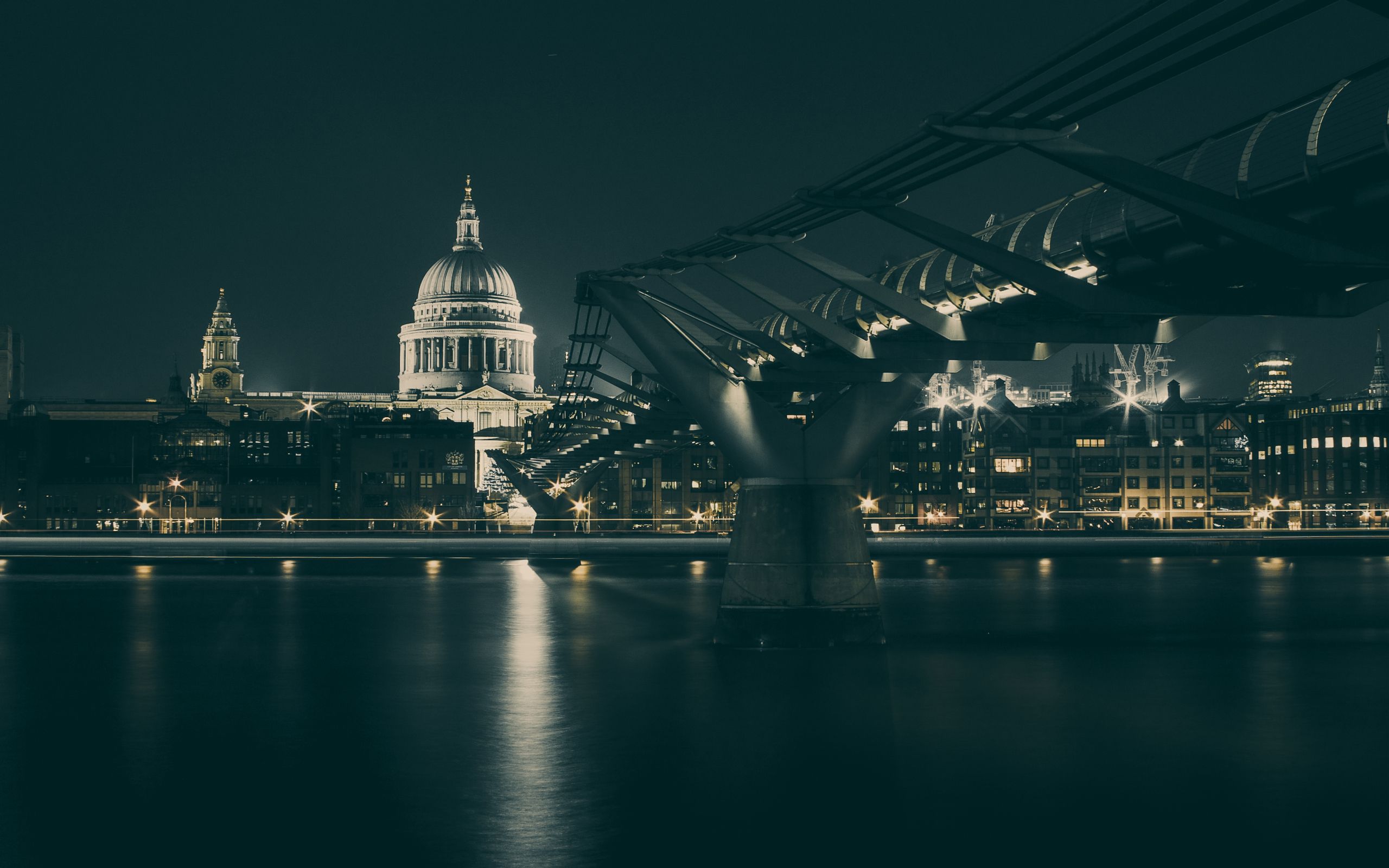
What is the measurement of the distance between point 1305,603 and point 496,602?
4331 centimetres

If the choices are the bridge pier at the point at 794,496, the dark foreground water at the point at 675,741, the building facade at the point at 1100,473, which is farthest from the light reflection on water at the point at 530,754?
the building facade at the point at 1100,473

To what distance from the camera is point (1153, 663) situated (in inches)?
2093

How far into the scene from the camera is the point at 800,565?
41.4 metres

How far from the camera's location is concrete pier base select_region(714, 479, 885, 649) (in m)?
Result: 41.1

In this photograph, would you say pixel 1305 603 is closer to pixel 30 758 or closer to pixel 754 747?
pixel 754 747

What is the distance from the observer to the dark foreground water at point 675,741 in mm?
24453

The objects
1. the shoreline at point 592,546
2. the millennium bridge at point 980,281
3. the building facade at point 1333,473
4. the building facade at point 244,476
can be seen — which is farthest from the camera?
the building facade at point 1333,473

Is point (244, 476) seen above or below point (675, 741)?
above

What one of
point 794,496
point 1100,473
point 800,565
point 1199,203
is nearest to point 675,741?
point 800,565

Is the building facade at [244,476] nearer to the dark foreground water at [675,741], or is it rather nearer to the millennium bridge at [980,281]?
the dark foreground water at [675,741]

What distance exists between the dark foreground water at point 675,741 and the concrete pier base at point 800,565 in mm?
923

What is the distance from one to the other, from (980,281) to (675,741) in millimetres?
11940

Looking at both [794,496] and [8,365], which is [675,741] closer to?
[794,496]

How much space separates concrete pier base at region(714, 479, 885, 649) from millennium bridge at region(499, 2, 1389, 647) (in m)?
0.06
